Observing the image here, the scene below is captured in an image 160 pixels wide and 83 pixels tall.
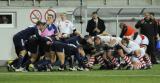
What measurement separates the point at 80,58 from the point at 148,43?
392cm

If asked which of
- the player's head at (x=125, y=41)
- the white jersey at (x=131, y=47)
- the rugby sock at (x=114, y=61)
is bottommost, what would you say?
the rugby sock at (x=114, y=61)

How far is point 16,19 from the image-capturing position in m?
25.6

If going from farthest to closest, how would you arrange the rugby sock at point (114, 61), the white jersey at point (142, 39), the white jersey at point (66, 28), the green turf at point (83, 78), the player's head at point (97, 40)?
the white jersey at point (142, 39)
the white jersey at point (66, 28)
the rugby sock at point (114, 61)
the player's head at point (97, 40)
the green turf at point (83, 78)

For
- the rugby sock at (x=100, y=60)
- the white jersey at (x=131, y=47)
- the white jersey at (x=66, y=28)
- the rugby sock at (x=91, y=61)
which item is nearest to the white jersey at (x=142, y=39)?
the white jersey at (x=131, y=47)

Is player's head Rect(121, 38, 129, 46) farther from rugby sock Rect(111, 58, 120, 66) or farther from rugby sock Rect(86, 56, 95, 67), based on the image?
rugby sock Rect(86, 56, 95, 67)

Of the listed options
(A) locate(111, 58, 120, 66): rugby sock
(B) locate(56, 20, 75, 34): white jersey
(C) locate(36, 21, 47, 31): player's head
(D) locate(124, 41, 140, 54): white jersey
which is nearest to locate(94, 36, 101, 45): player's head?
(A) locate(111, 58, 120, 66): rugby sock

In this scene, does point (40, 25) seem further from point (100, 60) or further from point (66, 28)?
point (100, 60)

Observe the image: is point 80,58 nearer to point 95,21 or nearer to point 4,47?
point 95,21

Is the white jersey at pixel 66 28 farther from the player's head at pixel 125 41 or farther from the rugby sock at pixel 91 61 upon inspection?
the player's head at pixel 125 41

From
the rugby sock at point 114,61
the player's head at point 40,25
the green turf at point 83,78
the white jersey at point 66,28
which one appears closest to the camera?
the green turf at point 83,78

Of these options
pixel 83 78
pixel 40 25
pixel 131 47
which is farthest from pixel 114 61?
pixel 83 78

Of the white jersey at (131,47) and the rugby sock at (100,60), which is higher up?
the white jersey at (131,47)

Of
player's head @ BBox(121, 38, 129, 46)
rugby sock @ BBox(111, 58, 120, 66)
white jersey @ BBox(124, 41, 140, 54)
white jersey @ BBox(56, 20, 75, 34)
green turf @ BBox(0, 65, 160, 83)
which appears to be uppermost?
white jersey @ BBox(56, 20, 75, 34)

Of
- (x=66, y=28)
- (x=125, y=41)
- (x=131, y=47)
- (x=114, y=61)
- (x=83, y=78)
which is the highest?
(x=66, y=28)
